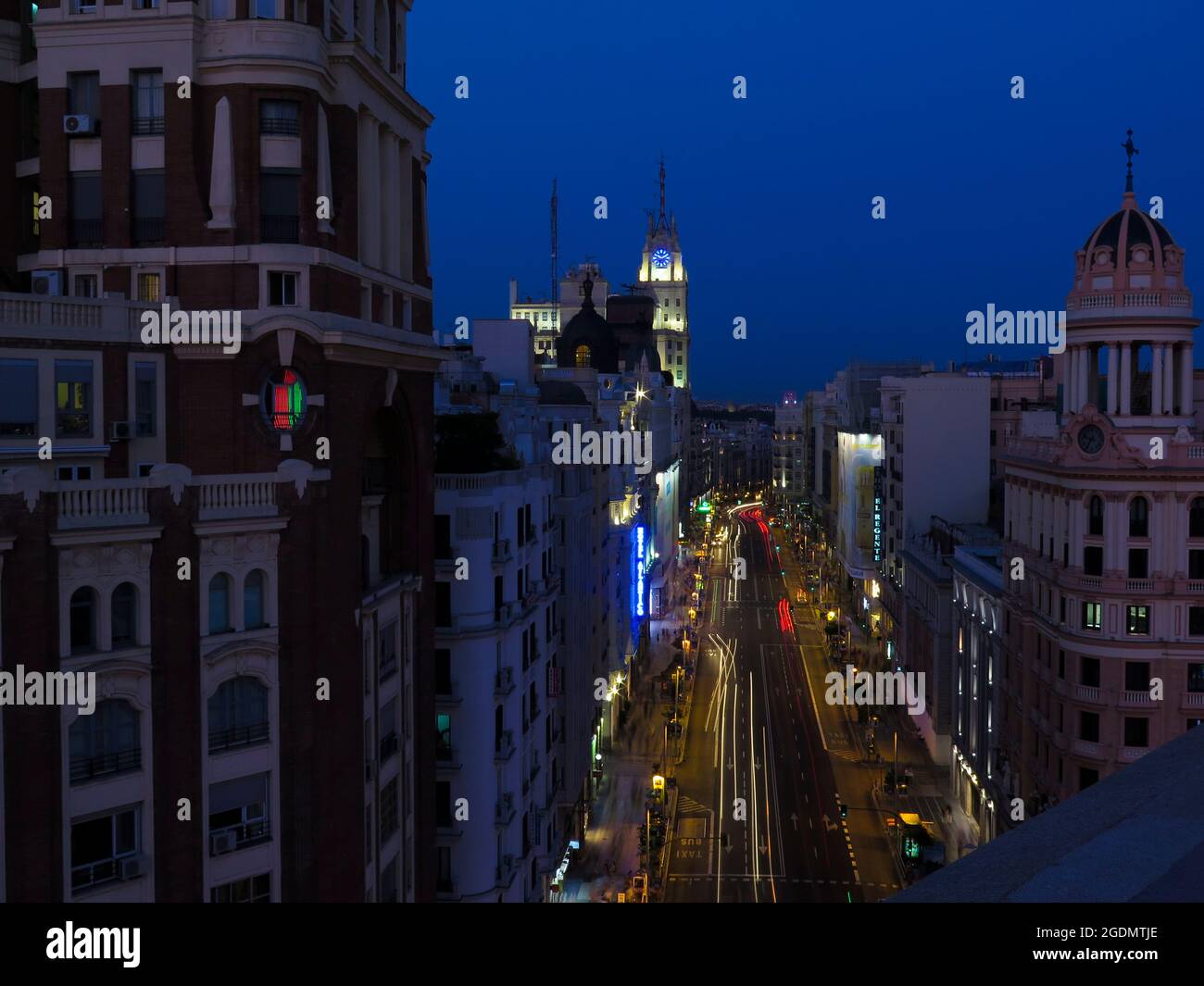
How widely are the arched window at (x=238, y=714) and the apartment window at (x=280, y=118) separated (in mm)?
11189

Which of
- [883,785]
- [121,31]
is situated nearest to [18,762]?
[121,31]

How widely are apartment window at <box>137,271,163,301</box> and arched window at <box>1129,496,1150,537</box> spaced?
3904 centimetres

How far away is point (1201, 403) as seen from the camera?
200ft

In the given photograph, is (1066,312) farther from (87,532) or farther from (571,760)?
(87,532)

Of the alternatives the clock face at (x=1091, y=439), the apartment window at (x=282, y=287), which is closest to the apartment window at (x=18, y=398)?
the apartment window at (x=282, y=287)

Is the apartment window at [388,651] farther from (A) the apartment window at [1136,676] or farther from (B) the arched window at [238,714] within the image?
(A) the apartment window at [1136,676]

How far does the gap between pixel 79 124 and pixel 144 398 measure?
608 centimetres

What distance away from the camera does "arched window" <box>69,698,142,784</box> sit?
1920 centimetres

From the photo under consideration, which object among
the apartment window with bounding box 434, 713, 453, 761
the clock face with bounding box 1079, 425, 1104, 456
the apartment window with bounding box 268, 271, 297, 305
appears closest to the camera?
the apartment window with bounding box 268, 271, 297, 305

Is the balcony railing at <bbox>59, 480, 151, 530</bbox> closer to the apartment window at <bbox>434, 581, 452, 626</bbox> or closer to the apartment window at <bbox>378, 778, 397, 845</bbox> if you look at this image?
the apartment window at <bbox>378, 778, 397, 845</bbox>

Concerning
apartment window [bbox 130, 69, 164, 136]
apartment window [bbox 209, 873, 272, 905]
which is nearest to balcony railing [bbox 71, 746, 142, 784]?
apartment window [bbox 209, 873, 272, 905]

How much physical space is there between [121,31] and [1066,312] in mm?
42905

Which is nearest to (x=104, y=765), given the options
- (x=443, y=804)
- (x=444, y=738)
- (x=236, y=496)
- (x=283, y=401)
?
(x=236, y=496)

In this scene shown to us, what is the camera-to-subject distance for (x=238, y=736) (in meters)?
21.7
